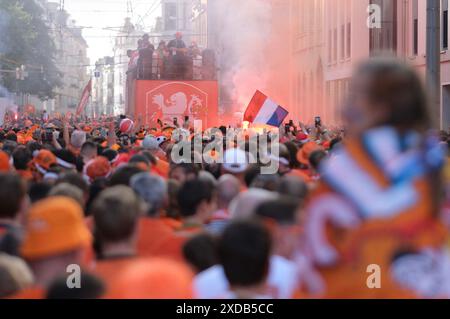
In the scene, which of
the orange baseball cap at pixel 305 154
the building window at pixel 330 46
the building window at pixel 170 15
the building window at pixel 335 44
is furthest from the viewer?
the building window at pixel 170 15

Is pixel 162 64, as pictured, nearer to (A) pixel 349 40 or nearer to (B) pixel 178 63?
(B) pixel 178 63

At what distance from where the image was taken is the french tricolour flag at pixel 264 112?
19.2 meters

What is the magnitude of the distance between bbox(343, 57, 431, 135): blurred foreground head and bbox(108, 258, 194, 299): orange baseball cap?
2.66 ft

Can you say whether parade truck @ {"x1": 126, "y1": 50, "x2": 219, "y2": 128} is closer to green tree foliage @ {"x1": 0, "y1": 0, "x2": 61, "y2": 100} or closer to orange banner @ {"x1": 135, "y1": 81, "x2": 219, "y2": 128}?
orange banner @ {"x1": 135, "y1": 81, "x2": 219, "y2": 128}

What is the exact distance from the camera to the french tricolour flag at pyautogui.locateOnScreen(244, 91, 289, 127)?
19172 millimetres

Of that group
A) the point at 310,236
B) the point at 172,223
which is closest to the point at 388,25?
the point at 172,223

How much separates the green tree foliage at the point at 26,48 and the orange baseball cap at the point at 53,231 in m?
63.2

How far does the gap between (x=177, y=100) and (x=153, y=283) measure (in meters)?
29.6

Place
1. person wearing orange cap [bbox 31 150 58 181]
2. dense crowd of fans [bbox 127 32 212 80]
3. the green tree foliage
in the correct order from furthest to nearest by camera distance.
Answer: the green tree foliage < dense crowd of fans [bbox 127 32 212 80] < person wearing orange cap [bbox 31 150 58 181]

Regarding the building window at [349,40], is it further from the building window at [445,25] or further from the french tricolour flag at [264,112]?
the french tricolour flag at [264,112]

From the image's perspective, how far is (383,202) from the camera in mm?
3459

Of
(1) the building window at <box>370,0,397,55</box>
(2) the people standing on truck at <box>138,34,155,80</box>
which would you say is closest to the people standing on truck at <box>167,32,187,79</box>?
(2) the people standing on truck at <box>138,34,155,80</box>

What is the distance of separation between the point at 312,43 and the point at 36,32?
3433 cm

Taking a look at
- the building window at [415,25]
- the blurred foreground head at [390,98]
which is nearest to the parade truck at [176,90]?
the building window at [415,25]
